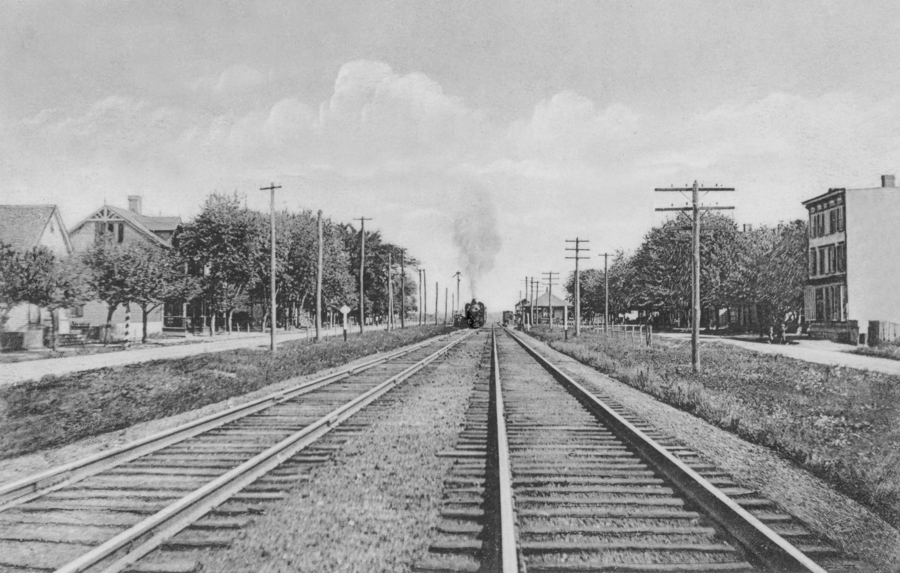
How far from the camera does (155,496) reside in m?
6.12

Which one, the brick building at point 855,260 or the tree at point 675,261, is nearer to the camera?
the brick building at point 855,260

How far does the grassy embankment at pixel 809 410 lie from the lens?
7.37m

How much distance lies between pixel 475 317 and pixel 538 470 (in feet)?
228

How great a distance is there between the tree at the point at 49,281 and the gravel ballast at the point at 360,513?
22351 mm

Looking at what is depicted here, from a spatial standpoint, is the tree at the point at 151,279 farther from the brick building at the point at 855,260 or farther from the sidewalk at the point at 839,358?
the brick building at the point at 855,260

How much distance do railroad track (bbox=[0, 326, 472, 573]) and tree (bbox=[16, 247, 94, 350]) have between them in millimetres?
20369

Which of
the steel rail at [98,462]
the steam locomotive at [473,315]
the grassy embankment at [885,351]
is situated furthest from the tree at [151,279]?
the steam locomotive at [473,315]

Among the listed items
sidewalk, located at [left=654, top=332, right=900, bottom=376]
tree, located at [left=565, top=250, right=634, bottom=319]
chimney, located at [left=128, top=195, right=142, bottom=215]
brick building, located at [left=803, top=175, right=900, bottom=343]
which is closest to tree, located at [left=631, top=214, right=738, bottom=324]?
tree, located at [left=565, top=250, right=634, bottom=319]

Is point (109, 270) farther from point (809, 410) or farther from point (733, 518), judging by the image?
point (733, 518)

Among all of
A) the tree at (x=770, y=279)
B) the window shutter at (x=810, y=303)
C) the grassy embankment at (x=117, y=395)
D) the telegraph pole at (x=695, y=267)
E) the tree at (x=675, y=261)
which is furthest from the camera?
the tree at (x=675, y=261)

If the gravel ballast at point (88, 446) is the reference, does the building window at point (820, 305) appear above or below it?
above

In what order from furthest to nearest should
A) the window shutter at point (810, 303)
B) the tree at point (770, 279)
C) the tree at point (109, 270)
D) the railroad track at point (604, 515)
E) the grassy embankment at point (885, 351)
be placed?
1. the window shutter at point (810, 303)
2. the tree at point (770, 279)
3. the tree at point (109, 270)
4. the grassy embankment at point (885, 351)
5. the railroad track at point (604, 515)

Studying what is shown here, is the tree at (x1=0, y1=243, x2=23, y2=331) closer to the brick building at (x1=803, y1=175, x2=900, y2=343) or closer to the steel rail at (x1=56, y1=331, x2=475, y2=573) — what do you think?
the steel rail at (x1=56, y1=331, x2=475, y2=573)

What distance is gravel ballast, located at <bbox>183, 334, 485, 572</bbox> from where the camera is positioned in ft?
15.0
